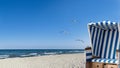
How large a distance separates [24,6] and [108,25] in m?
21.5

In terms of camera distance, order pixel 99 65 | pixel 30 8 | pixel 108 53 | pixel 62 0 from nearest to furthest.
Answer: pixel 99 65 → pixel 108 53 → pixel 62 0 → pixel 30 8

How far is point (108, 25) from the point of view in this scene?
455 cm

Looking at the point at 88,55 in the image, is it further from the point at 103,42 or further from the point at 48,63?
the point at 48,63

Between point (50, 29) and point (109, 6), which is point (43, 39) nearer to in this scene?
point (50, 29)

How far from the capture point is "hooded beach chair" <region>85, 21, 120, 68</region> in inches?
184

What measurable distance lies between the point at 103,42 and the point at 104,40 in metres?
0.04

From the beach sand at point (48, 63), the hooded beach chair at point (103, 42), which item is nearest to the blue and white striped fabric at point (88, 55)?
the hooded beach chair at point (103, 42)

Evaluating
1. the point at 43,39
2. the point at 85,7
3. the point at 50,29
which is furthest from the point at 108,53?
the point at 43,39

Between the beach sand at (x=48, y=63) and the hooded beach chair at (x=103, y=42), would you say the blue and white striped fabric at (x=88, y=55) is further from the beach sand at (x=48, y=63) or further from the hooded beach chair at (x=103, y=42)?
the beach sand at (x=48, y=63)

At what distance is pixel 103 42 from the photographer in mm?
4895

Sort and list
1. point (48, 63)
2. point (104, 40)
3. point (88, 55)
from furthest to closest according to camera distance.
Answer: point (48, 63) → point (104, 40) → point (88, 55)

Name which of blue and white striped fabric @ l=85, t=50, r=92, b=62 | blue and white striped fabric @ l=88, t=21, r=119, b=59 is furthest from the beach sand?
blue and white striped fabric @ l=85, t=50, r=92, b=62

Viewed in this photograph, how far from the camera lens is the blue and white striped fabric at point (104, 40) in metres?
4.77

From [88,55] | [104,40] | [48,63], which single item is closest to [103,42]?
[104,40]
